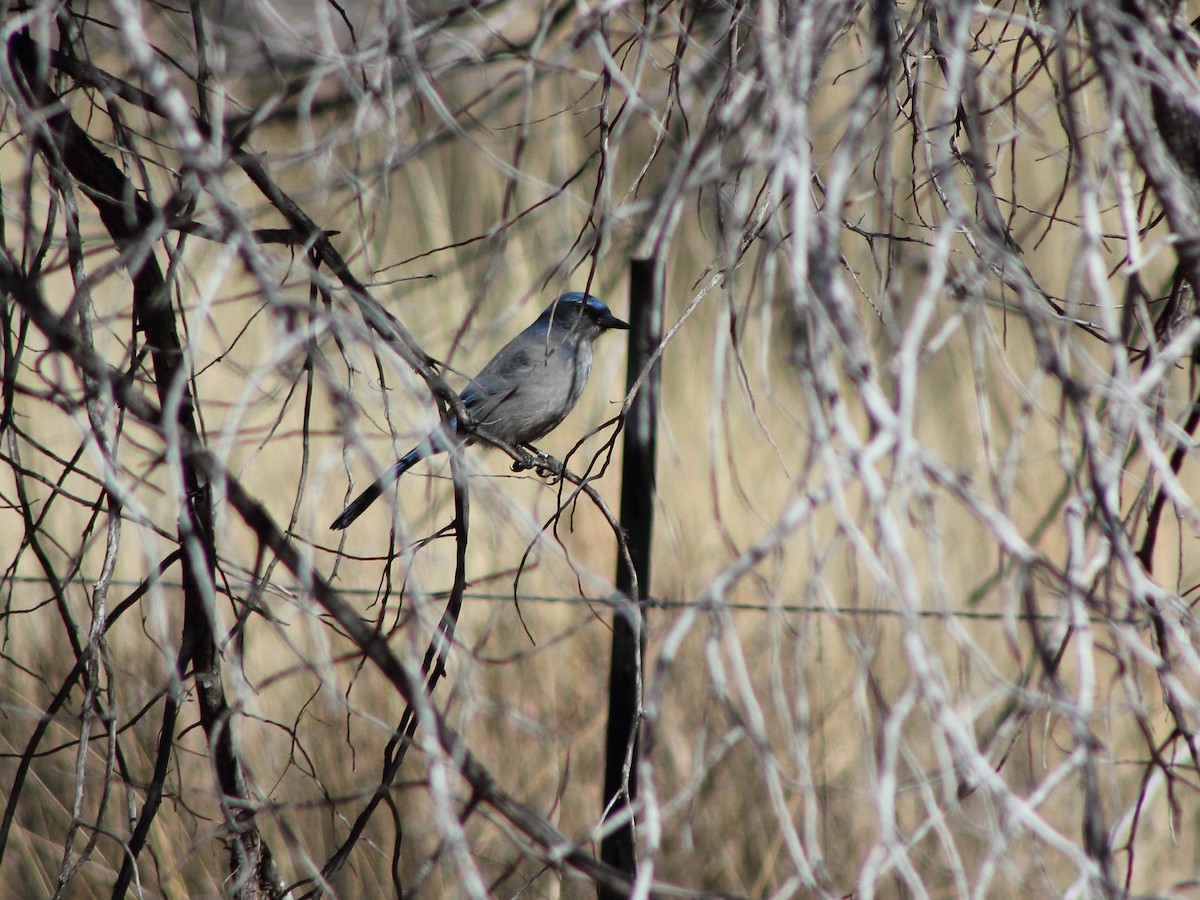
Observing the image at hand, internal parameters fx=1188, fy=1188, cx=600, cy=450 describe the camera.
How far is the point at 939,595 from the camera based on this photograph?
0.99 m

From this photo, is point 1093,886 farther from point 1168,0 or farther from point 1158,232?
point 1158,232

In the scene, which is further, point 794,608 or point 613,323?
point 613,323

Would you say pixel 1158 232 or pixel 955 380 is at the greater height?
pixel 1158 232

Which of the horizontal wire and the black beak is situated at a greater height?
the black beak

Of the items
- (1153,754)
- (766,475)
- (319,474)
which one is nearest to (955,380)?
(766,475)

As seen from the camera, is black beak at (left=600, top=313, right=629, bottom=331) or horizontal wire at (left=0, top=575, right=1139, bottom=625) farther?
black beak at (left=600, top=313, right=629, bottom=331)

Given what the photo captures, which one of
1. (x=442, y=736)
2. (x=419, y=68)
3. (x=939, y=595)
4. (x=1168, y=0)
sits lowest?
(x=442, y=736)

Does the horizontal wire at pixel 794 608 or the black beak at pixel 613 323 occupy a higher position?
the black beak at pixel 613 323

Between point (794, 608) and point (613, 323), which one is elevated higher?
point (613, 323)

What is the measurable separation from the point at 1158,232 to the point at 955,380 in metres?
0.71

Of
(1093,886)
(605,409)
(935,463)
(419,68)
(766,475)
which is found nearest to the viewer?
(935,463)

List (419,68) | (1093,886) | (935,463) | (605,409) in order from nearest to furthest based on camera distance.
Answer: (935,463)
(1093,886)
(419,68)
(605,409)

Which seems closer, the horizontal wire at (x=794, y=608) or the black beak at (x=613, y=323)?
the horizontal wire at (x=794, y=608)

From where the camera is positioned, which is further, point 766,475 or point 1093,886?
point 766,475
